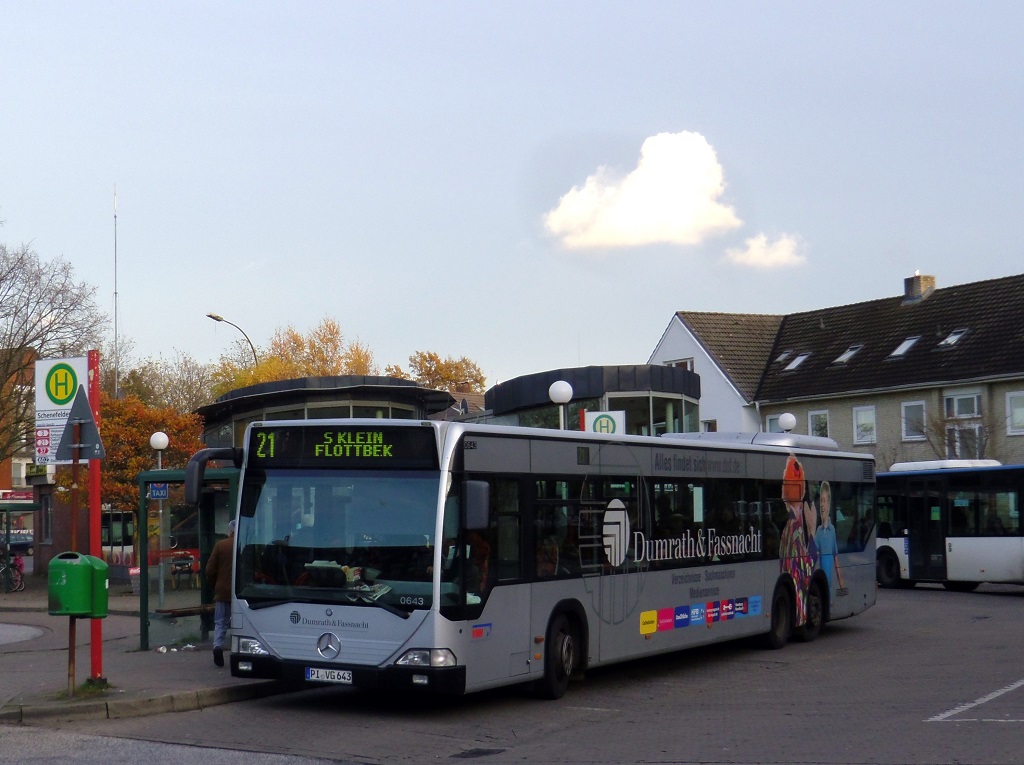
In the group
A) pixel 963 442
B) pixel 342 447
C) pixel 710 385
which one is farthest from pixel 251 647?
pixel 710 385

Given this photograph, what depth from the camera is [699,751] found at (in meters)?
9.98

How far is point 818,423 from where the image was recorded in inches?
2007

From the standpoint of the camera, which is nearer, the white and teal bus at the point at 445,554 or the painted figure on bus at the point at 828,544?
the white and teal bus at the point at 445,554

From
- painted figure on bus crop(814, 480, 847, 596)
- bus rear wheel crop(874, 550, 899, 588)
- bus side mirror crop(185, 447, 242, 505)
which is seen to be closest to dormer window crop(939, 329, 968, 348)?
bus rear wheel crop(874, 550, 899, 588)

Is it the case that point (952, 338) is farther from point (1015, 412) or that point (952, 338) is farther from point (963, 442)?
point (963, 442)

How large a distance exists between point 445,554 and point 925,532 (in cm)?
2017

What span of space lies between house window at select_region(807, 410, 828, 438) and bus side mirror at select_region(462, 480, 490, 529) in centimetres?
4088

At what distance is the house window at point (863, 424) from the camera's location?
48.7 meters

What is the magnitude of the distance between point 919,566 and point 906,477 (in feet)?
6.56

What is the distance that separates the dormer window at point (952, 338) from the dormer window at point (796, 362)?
709 centimetres

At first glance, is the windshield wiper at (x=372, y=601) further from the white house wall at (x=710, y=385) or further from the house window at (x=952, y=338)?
the white house wall at (x=710, y=385)

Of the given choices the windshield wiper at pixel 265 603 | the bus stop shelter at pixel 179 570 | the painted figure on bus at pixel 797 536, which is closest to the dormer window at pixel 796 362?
the painted figure on bus at pixel 797 536

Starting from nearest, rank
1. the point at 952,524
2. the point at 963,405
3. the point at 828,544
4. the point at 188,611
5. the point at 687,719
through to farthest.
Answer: the point at 687,719 → the point at 188,611 → the point at 828,544 → the point at 952,524 → the point at 963,405

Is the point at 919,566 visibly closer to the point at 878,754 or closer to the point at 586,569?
the point at 586,569
